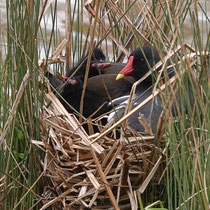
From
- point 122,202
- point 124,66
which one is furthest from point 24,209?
point 124,66

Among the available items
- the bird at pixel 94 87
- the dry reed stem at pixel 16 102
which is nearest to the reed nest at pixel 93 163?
the dry reed stem at pixel 16 102

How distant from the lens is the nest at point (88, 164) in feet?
7.26

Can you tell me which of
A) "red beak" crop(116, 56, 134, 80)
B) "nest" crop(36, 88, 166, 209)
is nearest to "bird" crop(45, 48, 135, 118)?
"red beak" crop(116, 56, 134, 80)

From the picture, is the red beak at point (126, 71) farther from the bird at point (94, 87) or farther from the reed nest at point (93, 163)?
the reed nest at point (93, 163)

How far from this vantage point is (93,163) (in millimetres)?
2334

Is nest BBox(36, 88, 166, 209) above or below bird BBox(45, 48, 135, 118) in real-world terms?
below

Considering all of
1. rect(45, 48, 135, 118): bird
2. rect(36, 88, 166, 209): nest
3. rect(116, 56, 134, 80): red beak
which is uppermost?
rect(116, 56, 134, 80): red beak

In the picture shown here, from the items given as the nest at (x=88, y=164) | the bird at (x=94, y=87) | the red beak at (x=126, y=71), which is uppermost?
the red beak at (x=126, y=71)

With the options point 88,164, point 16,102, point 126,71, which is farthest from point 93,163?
point 126,71

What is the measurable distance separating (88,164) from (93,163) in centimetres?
4

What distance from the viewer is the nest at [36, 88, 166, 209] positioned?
2.21 m

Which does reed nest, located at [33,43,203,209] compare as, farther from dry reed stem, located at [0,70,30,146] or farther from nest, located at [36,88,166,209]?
dry reed stem, located at [0,70,30,146]

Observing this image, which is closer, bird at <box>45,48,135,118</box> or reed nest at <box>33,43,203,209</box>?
reed nest at <box>33,43,203,209</box>

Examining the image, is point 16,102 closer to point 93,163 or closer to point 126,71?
point 93,163
